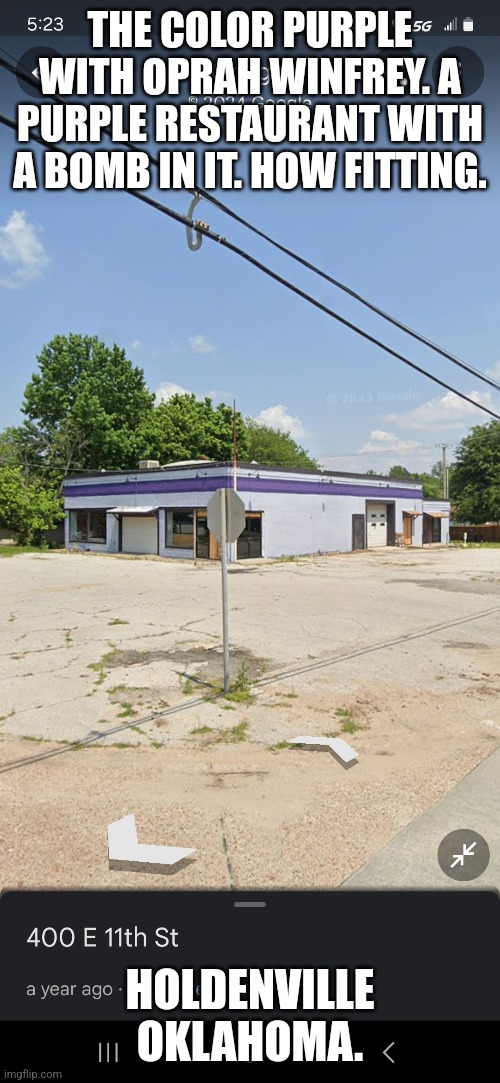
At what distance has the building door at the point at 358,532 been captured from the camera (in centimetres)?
3644

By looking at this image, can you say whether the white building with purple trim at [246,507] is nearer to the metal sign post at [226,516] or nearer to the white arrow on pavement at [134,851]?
the metal sign post at [226,516]

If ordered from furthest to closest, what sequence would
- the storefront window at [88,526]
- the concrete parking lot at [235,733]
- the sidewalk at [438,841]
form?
the storefront window at [88,526], the concrete parking lot at [235,733], the sidewalk at [438,841]

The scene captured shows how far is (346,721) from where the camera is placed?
6.08m

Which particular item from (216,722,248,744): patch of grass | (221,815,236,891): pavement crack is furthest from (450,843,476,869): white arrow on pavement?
(216,722,248,744): patch of grass

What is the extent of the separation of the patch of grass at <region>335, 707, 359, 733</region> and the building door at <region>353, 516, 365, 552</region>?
30.6 meters

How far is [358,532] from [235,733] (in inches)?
1256

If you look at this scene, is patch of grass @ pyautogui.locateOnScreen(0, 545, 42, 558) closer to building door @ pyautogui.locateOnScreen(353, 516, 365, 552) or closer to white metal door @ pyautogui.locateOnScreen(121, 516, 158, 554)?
white metal door @ pyautogui.locateOnScreen(121, 516, 158, 554)

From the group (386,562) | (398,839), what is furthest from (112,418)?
(398,839)

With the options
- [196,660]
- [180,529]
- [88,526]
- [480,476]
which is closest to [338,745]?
[196,660]

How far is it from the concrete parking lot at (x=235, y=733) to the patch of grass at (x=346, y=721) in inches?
1.0

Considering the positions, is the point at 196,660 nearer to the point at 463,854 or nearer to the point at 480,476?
the point at 463,854

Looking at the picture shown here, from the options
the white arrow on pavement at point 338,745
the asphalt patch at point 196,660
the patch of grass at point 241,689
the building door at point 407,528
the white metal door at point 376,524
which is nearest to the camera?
the white arrow on pavement at point 338,745

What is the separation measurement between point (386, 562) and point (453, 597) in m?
12.4

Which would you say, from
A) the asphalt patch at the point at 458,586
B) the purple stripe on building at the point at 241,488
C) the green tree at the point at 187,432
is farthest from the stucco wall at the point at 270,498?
the green tree at the point at 187,432
